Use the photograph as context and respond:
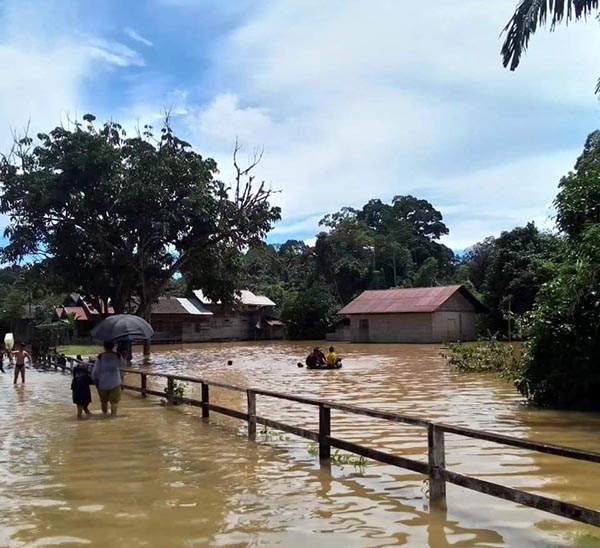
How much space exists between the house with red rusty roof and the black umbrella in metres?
36.5

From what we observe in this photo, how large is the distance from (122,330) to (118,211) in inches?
721

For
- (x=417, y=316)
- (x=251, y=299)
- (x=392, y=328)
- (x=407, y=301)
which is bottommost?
(x=392, y=328)

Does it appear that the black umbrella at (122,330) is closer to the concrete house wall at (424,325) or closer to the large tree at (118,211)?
the large tree at (118,211)

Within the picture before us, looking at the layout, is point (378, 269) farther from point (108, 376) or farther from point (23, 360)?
point (108, 376)

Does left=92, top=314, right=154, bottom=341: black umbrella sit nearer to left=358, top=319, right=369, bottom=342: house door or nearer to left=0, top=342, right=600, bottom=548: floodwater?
left=0, top=342, right=600, bottom=548: floodwater

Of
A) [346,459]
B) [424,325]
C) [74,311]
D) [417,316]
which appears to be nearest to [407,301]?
[417,316]

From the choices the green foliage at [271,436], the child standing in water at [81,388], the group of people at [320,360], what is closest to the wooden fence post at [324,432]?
the green foliage at [271,436]

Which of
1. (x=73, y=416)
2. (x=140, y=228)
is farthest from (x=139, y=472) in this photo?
(x=140, y=228)

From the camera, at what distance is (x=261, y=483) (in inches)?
310

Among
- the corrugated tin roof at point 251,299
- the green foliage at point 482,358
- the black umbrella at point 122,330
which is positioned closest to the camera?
the black umbrella at point 122,330

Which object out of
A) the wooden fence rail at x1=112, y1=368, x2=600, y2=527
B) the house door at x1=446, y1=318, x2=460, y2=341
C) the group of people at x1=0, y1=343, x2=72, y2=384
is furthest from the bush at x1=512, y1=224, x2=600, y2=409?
the house door at x1=446, y1=318, x2=460, y2=341

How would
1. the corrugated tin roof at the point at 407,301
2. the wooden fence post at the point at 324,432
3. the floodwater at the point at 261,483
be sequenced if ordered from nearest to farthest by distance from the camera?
the floodwater at the point at 261,483 < the wooden fence post at the point at 324,432 < the corrugated tin roof at the point at 407,301

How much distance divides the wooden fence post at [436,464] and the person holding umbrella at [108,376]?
836cm

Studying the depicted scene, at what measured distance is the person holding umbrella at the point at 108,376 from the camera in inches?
527
